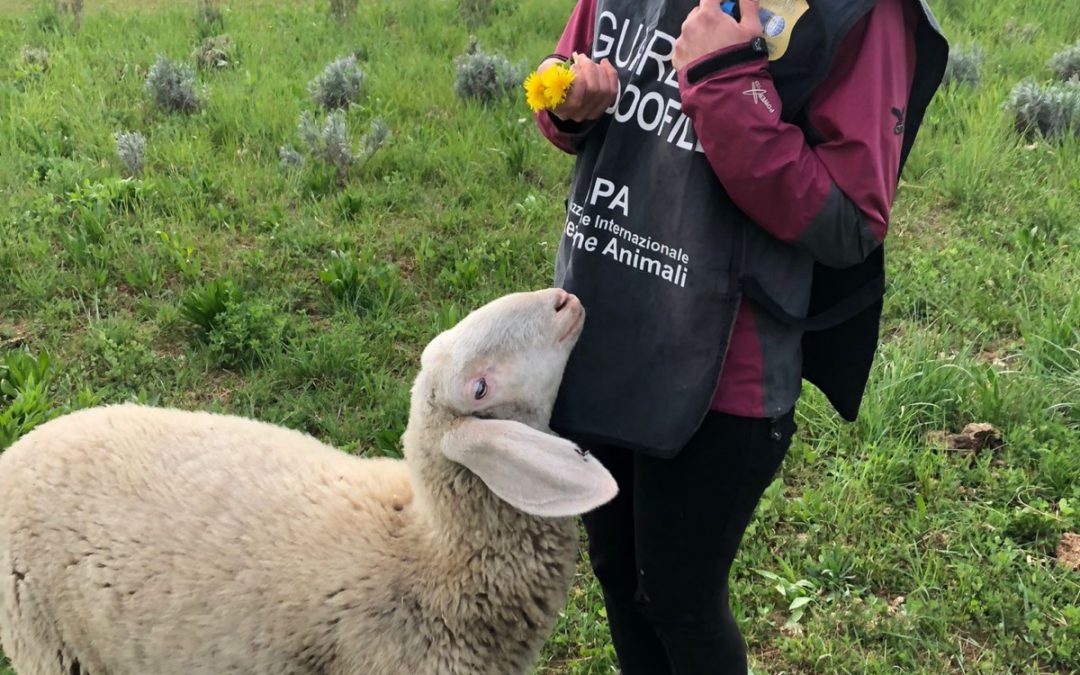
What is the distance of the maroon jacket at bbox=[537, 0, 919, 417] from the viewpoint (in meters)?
1.61

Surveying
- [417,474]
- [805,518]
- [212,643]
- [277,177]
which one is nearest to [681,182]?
[417,474]

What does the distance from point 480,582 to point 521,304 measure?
66 centimetres

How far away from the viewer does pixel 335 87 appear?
6039 millimetres

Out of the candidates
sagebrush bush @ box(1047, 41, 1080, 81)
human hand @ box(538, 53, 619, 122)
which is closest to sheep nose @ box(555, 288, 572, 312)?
human hand @ box(538, 53, 619, 122)

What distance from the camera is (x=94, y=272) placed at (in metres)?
4.41

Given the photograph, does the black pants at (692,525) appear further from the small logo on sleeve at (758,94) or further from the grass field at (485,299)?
the grass field at (485,299)

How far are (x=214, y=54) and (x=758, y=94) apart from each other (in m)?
6.25

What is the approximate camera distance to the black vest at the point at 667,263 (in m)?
1.77

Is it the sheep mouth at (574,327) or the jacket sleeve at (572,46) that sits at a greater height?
the jacket sleeve at (572,46)

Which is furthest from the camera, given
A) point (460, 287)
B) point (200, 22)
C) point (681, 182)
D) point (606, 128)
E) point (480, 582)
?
point (200, 22)

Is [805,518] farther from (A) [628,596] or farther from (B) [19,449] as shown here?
(B) [19,449]

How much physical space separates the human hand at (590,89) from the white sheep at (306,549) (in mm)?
403

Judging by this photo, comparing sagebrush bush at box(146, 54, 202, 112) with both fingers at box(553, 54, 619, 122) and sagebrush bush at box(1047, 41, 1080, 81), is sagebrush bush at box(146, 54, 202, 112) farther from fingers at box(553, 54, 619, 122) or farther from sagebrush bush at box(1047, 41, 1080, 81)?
sagebrush bush at box(1047, 41, 1080, 81)

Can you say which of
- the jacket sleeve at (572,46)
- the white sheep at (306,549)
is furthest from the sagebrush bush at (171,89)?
the jacket sleeve at (572,46)
